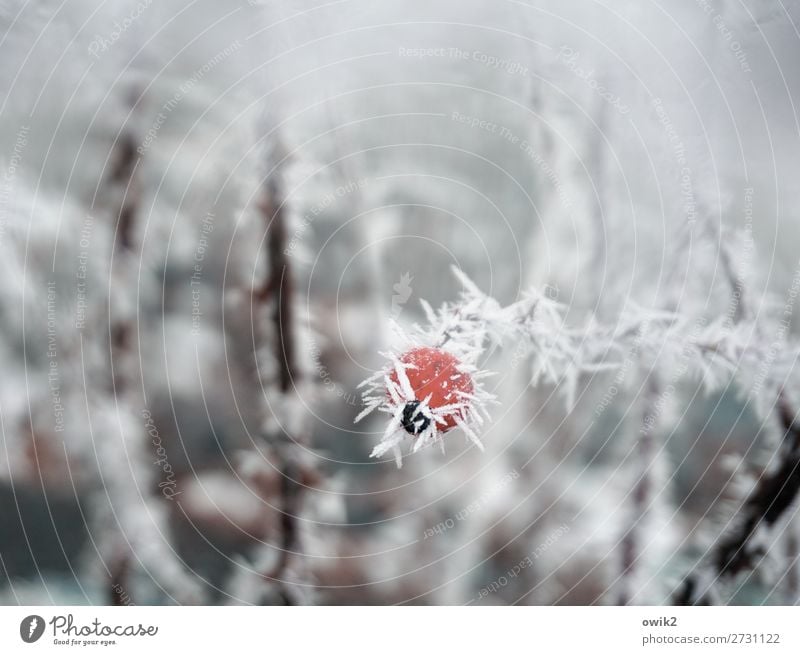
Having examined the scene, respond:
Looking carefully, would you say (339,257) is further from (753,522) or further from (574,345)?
(753,522)

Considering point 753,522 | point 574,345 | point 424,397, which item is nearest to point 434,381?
point 424,397

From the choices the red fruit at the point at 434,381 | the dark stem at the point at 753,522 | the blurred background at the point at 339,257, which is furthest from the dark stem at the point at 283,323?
the dark stem at the point at 753,522

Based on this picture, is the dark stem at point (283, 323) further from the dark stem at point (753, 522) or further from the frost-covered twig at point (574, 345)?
the dark stem at point (753, 522)

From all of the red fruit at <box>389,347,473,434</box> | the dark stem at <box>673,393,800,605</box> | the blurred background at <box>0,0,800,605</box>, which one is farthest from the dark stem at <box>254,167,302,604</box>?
the dark stem at <box>673,393,800,605</box>

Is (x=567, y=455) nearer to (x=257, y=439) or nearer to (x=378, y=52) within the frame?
(x=257, y=439)

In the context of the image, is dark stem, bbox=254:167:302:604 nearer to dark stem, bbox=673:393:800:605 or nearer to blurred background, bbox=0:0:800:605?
blurred background, bbox=0:0:800:605
